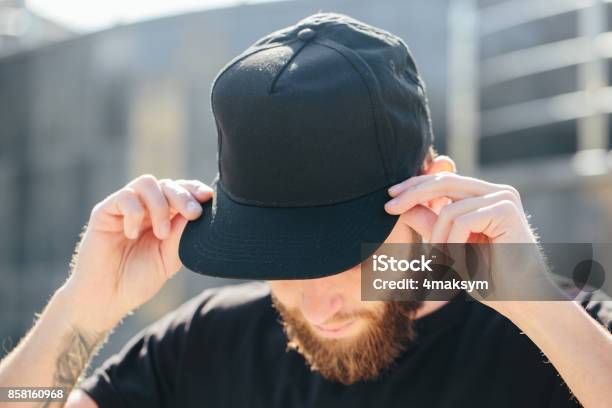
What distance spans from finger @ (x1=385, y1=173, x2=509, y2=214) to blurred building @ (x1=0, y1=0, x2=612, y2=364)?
2.34 m

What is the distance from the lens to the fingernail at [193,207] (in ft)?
7.11

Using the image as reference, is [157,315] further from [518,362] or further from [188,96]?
[518,362]

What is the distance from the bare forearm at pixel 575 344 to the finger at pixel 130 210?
1084mm

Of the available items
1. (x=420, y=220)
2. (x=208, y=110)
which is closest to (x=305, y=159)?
(x=420, y=220)

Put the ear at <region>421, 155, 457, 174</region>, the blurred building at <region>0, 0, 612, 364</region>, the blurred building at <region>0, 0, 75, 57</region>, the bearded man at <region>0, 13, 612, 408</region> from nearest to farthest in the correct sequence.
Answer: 1. the bearded man at <region>0, 13, 612, 408</region>
2. the ear at <region>421, 155, 457, 174</region>
3. the blurred building at <region>0, 0, 612, 364</region>
4. the blurred building at <region>0, 0, 75, 57</region>

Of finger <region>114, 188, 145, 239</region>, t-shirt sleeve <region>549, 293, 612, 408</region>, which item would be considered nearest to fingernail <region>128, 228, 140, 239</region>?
finger <region>114, 188, 145, 239</region>

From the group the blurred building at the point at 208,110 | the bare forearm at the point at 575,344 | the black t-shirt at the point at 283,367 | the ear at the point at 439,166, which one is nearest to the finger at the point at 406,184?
the ear at the point at 439,166

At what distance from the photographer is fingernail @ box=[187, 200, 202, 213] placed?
85.3 inches

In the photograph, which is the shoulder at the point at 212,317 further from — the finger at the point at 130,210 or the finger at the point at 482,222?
the finger at the point at 482,222

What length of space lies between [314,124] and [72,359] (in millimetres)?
1031

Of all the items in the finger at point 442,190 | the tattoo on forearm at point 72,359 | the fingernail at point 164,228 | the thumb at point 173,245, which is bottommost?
the tattoo on forearm at point 72,359

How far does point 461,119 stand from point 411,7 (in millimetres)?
1658

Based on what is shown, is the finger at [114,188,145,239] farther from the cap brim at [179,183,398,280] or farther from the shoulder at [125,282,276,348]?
the shoulder at [125,282,276,348]

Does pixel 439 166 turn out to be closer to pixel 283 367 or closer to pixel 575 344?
pixel 575 344
